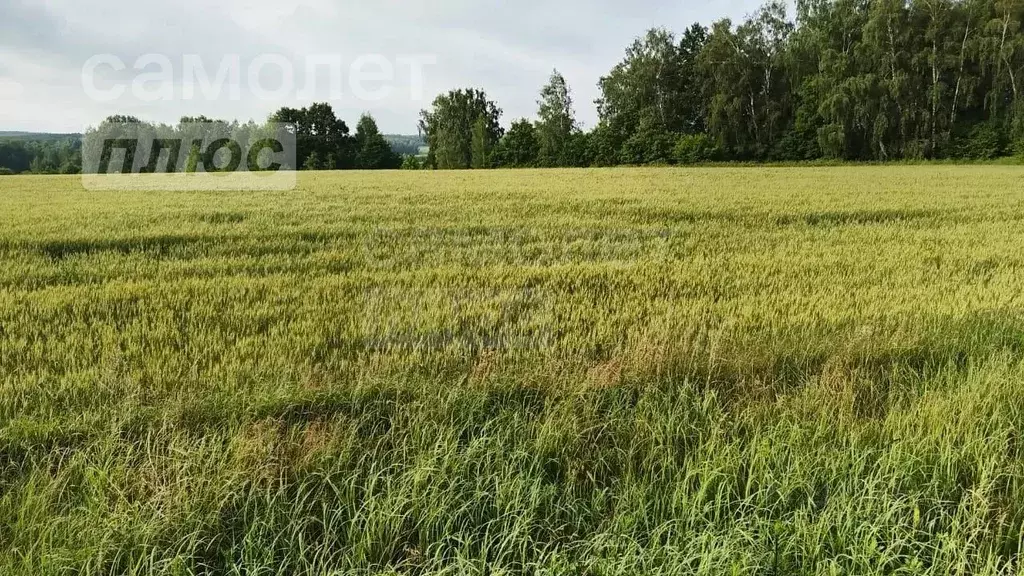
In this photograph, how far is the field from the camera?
2.33m

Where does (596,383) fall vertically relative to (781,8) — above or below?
below

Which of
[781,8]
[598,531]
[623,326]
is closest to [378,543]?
[598,531]

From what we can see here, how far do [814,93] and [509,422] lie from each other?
63548mm

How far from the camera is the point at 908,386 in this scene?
4.00 metres

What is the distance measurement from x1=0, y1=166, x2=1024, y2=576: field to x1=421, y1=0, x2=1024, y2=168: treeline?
53226 mm

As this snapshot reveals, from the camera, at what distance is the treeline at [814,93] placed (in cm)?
5038

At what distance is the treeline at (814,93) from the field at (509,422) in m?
53.2

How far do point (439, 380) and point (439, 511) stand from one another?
1.47 m

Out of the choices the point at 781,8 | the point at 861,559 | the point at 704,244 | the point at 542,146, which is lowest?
the point at 861,559

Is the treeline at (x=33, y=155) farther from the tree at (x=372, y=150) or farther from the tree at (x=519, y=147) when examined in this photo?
the tree at (x=519, y=147)

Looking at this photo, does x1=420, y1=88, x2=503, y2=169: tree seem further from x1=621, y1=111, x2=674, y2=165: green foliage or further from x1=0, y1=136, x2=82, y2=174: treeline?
x1=0, y1=136, x2=82, y2=174: treeline

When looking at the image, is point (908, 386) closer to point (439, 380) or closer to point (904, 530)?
point (904, 530)

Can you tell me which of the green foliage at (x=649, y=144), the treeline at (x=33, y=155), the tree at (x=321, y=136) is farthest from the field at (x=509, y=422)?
the treeline at (x=33, y=155)

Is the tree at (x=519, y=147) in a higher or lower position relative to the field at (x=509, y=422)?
higher
